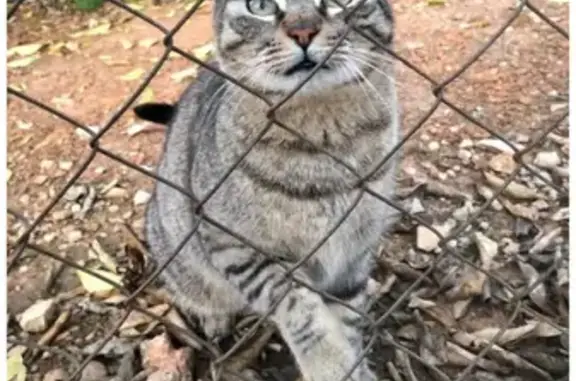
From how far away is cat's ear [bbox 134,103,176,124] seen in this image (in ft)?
9.81

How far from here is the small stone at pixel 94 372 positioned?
8.06ft

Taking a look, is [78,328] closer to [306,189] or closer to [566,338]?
[306,189]

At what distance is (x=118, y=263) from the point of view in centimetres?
290

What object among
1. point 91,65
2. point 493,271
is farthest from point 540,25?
point 91,65

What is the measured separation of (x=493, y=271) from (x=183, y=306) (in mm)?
810

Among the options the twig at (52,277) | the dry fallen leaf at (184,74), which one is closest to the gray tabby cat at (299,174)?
the twig at (52,277)

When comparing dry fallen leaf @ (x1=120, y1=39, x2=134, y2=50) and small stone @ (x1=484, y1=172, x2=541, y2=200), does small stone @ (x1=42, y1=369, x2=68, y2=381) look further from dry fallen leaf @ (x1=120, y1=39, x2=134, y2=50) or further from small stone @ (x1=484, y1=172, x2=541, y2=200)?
dry fallen leaf @ (x1=120, y1=39, x2=134, y2=50)

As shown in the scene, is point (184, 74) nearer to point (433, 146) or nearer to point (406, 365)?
point (433, 146)

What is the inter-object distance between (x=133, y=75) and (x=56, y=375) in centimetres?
164

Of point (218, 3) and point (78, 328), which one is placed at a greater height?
point (218, 3)

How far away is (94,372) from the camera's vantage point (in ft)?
8.12

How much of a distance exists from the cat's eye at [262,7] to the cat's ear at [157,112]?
0.86m

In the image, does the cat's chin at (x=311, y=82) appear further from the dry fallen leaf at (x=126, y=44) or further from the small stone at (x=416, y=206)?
the dry fallen leaf at (x=126, y=44)

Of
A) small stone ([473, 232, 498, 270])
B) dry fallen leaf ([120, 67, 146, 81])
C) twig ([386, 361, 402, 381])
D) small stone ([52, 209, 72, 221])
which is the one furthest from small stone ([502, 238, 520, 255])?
dry fallen leaf ([120, 67, 146, 81])
